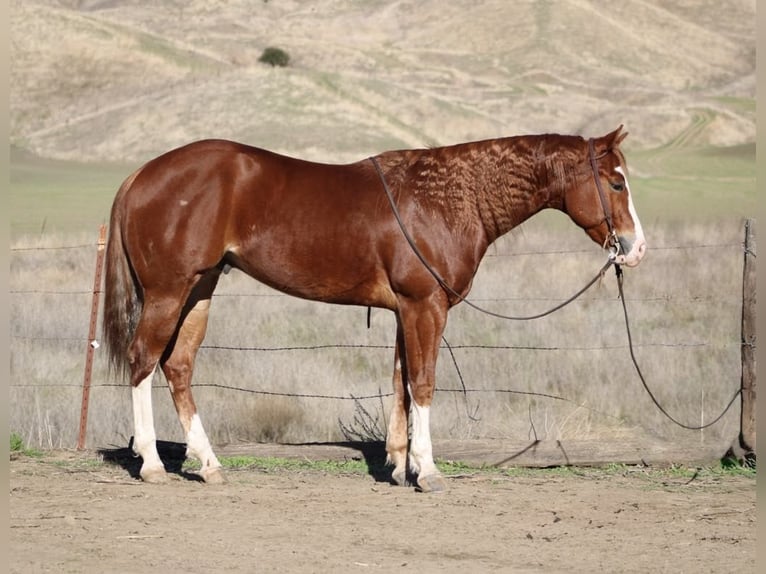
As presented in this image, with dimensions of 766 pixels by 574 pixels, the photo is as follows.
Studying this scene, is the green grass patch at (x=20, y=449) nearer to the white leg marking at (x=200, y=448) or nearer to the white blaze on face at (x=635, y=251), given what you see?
the white leg marking at (x=200, y=448)

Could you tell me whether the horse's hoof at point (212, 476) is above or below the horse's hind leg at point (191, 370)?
below

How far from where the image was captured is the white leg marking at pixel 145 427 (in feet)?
24.5

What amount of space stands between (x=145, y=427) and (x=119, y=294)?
890 millimetres

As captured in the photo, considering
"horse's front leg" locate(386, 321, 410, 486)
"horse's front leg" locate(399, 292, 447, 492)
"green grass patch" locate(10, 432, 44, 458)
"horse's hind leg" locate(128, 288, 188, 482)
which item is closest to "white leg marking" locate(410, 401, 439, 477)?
"horse's front leg" locate(399, 292, 447, 492)

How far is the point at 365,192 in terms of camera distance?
7355 mm

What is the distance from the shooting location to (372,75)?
251ft

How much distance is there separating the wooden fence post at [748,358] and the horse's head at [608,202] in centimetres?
134

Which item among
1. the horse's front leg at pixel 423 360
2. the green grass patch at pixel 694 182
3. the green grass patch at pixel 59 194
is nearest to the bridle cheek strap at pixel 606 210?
the horse's front leg at pixel 423 360

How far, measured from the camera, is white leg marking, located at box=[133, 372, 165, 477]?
746 cm

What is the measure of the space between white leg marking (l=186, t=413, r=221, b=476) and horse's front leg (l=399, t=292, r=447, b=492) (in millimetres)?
1360

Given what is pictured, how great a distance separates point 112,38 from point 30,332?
184 ft

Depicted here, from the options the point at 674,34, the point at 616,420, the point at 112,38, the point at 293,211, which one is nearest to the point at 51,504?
the point at 293,211

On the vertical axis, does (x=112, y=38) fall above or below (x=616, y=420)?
above

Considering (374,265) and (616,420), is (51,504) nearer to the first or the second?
(374,265)
